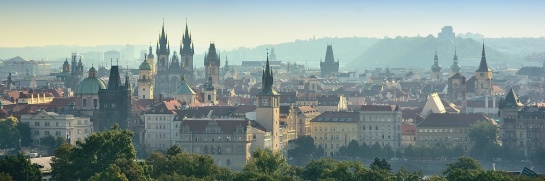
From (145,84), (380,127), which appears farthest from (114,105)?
(145,84)

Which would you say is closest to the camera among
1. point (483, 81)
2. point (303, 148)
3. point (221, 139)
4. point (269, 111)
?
point (221, 139)

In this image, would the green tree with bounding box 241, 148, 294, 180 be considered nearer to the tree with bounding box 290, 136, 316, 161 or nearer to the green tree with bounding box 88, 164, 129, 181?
the green tree with bounding box 88, 164, 129, 181

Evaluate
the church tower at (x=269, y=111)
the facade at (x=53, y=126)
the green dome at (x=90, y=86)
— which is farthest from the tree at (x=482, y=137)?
the green dome at (x=90, y=86)

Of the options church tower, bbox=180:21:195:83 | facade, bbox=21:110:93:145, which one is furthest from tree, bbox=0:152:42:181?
church tower, bbox=180:21:195:83

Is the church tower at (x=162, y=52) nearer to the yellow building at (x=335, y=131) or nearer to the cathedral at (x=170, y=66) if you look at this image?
the cathedral at (x=170, y=66)

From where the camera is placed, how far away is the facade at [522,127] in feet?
377

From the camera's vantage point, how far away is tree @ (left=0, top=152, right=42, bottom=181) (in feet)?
219

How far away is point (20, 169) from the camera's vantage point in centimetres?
6700

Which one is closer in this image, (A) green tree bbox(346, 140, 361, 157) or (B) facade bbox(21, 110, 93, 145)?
(B) facade bbox(21, 110, 93, 145)

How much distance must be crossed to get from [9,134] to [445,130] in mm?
28442

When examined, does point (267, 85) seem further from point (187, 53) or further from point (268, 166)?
point (187, 53)

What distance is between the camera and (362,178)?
70875 mm

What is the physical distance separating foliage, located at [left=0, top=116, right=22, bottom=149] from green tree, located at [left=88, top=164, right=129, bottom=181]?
1607 inches

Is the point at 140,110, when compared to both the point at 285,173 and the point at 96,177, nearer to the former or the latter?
the point at 285,173
